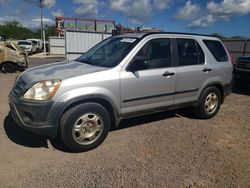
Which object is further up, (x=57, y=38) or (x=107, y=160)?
(x=57, y=38)

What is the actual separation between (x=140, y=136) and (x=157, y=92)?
0.85m

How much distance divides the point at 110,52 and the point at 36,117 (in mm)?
1800

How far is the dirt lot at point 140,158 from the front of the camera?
310 cm

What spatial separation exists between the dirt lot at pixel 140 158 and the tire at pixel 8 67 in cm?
797

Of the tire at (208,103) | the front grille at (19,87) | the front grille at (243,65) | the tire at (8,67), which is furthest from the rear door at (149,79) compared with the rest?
the tire at (8,67)

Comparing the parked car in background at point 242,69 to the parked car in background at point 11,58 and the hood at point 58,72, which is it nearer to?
the hood at point 58,72

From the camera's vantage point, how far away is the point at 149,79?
165 inches

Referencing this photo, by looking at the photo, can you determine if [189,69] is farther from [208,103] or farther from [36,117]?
[36,117]

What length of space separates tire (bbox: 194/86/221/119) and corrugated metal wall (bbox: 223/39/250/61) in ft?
39.9

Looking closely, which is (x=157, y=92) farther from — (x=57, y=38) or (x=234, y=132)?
(x=57, y=38)

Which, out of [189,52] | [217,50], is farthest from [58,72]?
[217,50]

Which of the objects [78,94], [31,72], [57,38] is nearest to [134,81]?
[78,94]

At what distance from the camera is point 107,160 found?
357cm

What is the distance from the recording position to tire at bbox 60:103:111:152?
3543 mm
